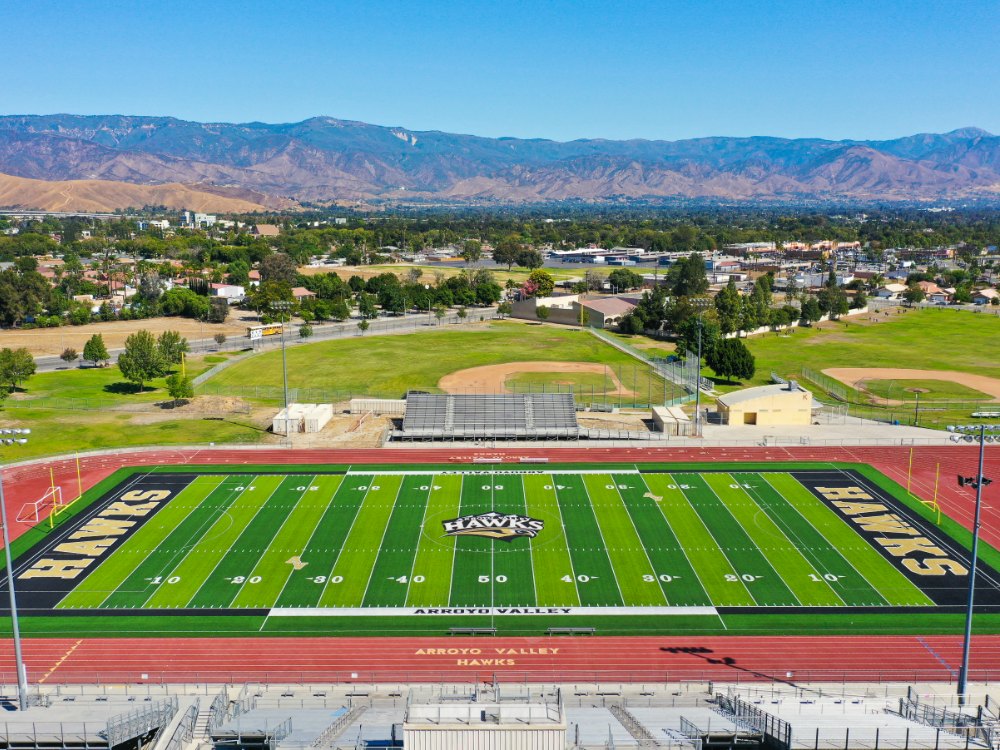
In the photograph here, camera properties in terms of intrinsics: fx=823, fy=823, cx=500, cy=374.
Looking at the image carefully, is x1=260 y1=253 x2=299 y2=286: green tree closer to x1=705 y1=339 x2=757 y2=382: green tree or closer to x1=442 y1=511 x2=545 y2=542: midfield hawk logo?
x1=705 y1=339 x2=757 y2=382: green tree

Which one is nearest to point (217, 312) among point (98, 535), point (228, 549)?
point (98, 535)

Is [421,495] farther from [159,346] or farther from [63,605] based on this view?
[159,346]

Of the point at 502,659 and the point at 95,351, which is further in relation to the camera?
the point at 95,351

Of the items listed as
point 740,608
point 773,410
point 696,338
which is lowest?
point 740,608

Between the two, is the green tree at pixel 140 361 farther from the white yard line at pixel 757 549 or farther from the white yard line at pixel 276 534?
the white yard line at pixel 757 549

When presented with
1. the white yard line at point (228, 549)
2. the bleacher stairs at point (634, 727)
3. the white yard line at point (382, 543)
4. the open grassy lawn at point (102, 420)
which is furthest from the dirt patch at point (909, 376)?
the bleacher stairs at point (634, 727)

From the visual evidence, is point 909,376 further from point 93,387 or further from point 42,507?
point 93,387
